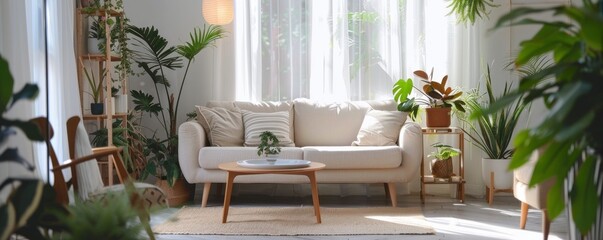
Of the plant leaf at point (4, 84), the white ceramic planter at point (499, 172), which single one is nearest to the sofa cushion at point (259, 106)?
the white ceramic planter at point (499, 172)

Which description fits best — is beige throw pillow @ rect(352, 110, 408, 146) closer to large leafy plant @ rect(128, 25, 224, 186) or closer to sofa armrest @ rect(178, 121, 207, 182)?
sofa armrest @ rect(178, 121, 207, 182)

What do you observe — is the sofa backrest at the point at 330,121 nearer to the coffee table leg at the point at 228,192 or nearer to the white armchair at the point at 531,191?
the coffee table leg at the point at 228,192

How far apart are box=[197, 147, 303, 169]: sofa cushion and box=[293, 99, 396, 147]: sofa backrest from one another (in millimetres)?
631

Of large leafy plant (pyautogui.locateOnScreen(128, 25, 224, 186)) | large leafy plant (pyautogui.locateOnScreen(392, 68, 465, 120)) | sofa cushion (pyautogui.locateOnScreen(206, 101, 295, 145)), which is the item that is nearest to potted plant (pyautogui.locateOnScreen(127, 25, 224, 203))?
large leafy plant (pyautogui.locateOnScreen(128, 25, 224, 186))

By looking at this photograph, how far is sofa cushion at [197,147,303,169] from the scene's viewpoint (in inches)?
210

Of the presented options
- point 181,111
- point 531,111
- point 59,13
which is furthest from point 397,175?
point 59,13

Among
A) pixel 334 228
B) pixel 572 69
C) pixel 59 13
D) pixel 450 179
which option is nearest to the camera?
pixel 572 69

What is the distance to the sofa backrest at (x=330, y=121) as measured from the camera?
19.5ft

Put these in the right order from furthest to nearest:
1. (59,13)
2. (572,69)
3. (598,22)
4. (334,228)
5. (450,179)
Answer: (450,179) → (59,13) → (334,228) → (572,69) → (598,22)

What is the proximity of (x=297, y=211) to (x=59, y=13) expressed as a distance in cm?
221

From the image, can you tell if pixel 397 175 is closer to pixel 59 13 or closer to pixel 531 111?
pixel 531 111

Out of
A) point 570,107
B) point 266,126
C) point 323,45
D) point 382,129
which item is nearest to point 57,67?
point 266,126

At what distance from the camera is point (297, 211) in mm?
5180

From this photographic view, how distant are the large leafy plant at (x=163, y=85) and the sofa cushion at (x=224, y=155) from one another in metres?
0.31
